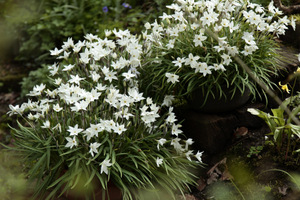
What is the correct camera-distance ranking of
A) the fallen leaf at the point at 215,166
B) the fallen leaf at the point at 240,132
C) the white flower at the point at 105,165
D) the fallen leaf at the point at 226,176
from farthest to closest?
the fallen leaf at the point at 240,132, the fallen leaf at the point at 215,166, the fallen leaf at the point at 226,176, the white flower at the point at 105,165

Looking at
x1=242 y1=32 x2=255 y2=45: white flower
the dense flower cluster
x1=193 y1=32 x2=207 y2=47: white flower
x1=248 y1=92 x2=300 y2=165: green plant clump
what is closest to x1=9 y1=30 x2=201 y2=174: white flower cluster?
the dense flower cluster

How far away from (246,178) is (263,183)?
0.44 ft

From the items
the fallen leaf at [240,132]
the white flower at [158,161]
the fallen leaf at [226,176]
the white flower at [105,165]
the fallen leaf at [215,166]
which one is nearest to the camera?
the white flower at [105,165]

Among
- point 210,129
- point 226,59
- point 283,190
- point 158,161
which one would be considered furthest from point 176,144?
point 283,190

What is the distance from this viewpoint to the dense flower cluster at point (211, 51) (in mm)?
2756

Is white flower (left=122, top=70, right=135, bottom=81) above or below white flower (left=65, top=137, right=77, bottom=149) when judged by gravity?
above

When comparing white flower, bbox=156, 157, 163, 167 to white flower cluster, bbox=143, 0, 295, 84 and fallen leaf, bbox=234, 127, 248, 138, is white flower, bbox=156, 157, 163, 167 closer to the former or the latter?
white flower cluster, bbox=143, 0, 295, 84

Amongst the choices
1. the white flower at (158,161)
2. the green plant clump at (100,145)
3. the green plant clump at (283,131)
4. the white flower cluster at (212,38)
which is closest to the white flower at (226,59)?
the white flower cluster at (212,38)

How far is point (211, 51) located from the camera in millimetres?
2922

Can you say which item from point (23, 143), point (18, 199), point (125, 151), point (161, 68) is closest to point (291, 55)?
→ point (161, 68)

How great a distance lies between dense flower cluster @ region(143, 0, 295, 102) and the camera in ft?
9.04

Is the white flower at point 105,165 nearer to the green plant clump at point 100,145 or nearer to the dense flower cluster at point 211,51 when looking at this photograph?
the green plant clump at point 100,145

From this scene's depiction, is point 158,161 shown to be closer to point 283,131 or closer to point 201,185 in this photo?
point 201,185

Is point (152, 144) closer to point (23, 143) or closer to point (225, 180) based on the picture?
point (225, 180)
